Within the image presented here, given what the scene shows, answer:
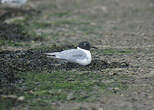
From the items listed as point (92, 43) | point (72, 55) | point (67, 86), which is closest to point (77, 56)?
point (72, 55)

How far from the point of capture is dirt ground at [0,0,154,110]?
596cm

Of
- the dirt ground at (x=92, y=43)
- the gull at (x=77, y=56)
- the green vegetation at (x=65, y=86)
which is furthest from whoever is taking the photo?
the gull at (x=77, y=56)

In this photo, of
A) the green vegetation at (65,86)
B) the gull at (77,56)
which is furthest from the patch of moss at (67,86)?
the gull at (77,56)

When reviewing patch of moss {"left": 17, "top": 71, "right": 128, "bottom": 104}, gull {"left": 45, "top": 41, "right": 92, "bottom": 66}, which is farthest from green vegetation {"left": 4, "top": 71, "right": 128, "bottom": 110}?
gull {"left": 45, "top": 41, "right": 92, "bottom": 66}

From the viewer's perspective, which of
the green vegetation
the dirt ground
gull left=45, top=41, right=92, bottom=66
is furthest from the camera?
gull left=45, top=41, right=92, bottom=66

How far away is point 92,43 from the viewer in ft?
33.7

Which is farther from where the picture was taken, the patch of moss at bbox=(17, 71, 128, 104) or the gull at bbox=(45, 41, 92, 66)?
the gull at bbox=(45, 41, 92, 66)

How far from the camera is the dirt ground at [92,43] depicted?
5957 millimetres

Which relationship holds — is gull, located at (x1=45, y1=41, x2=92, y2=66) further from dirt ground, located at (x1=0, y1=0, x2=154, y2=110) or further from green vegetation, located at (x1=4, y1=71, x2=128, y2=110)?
green vegetation, located at (x1=4, y1=71, x2=128, y2=110)

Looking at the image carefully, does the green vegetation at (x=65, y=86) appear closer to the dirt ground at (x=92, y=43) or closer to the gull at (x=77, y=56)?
the dirt ground at (x=92, y=43)

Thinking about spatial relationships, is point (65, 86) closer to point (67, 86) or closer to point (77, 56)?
point (67, 86)

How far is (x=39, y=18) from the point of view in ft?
47.4

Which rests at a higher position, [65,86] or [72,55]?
[72,55]

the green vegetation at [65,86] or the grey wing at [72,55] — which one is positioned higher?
the grey wing at [72,55]
